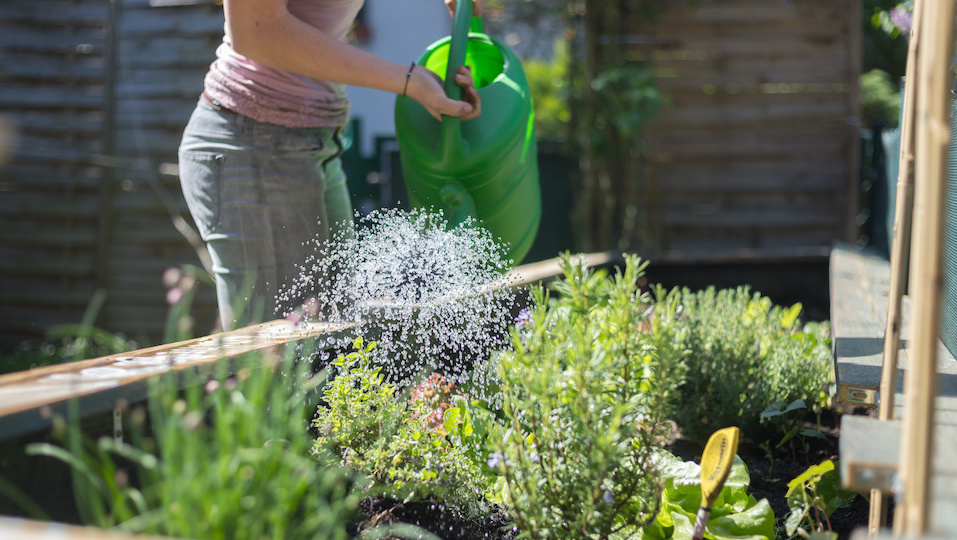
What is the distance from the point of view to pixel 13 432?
0.92 m

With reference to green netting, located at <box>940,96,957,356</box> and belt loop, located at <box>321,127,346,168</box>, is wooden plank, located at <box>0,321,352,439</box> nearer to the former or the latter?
belt loop, located at <box>321,127,346,168</box>

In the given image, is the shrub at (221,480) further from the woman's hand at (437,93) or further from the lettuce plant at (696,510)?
the woman's hand at (437,93)

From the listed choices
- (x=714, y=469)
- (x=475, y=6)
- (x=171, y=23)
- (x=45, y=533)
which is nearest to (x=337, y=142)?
(x=475, y=6)

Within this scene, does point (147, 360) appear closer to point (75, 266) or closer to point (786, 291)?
point (786, 291)

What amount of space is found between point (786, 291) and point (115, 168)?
3.64 metres

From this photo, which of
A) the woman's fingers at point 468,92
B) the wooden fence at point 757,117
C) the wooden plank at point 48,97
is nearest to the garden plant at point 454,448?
the woman's fingers at point 468,92

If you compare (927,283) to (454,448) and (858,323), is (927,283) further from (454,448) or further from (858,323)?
(858,323)

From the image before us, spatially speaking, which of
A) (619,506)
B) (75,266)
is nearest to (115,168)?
(75,266)

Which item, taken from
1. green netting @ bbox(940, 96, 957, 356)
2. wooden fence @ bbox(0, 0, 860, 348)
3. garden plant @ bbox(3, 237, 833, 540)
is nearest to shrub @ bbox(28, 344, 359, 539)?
garden plant @ bbox(3, 237, 833, 540)

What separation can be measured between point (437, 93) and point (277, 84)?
0.34 m

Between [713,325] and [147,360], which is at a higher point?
[147,360]

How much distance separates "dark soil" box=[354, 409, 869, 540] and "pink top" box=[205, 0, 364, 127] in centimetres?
82

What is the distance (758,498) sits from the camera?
164 cm

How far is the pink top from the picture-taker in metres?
1.60
